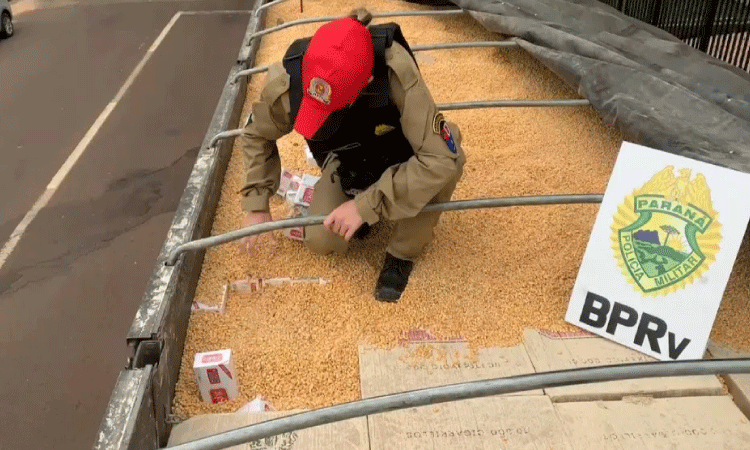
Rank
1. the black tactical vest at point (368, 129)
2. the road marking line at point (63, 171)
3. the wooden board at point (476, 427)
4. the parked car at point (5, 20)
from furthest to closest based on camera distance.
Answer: the parked car at point (5, 20)
the road marking line at point (63, 171)
the black tactical vest at point (368, 129)
the wooden board at point (476, 427)

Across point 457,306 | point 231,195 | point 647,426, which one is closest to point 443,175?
point 457,306

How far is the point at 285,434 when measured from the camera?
1.75 m

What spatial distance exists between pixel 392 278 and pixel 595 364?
73cm

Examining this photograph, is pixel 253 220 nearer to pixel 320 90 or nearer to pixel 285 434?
pixel 320 90

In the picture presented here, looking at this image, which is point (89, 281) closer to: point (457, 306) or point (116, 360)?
point (116, 360)

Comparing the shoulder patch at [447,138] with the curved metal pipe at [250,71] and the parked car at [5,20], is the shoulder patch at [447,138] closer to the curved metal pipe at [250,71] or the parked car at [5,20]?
the curved metal pipe at [250,71]

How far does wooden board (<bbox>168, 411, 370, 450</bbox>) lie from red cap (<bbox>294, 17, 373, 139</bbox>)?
81 centimetres

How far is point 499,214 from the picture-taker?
270 centimetres

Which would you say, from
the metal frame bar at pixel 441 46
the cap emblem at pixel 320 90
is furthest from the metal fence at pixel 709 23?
the cap emblem at pixel 320 90

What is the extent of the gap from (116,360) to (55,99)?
141 inches

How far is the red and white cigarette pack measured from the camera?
1798mm

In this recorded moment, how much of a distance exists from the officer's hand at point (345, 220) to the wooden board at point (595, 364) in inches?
26.0

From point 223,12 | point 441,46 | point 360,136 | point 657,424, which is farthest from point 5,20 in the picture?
point 657,424

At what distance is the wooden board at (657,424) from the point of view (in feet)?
5.52
